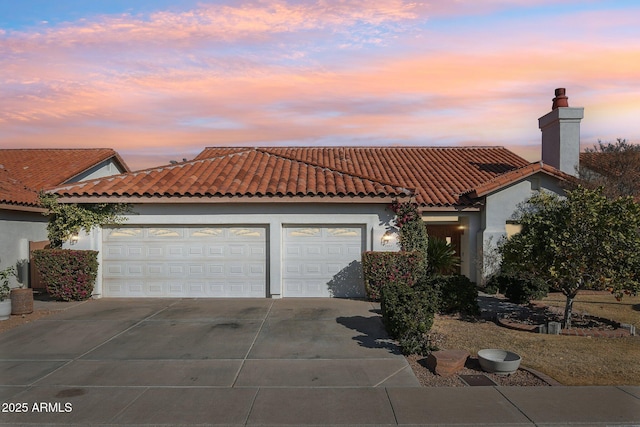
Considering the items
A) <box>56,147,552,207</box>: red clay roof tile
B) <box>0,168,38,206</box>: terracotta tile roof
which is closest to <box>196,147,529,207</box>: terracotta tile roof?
<box>56,147,552,207</box>: red clay roof tile

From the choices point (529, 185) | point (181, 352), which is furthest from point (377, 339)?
point (529, 185)

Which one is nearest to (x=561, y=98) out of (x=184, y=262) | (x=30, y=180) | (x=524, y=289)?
(x=524, y=289)

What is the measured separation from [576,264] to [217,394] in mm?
7287

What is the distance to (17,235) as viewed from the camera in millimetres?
15164

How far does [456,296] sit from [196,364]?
6.41 meters

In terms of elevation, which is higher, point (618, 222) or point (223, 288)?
point (618, 222)

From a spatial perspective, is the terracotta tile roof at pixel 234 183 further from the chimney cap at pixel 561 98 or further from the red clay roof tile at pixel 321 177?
the chimney cap at pixel 561 98

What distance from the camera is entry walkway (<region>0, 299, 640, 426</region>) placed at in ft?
18.6

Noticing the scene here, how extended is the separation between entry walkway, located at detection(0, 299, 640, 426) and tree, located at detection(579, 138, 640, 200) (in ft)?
33.6

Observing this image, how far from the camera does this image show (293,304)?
12570mm

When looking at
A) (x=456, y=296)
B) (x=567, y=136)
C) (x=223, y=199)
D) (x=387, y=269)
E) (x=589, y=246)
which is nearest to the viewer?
(x=589, y=246)

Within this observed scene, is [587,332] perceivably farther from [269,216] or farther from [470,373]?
[269,216]

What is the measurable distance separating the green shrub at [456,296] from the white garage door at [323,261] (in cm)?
274

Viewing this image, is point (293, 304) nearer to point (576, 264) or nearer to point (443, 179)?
point (576, 264)
